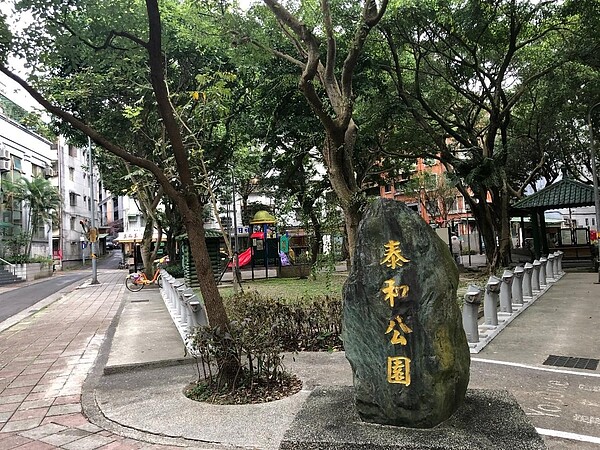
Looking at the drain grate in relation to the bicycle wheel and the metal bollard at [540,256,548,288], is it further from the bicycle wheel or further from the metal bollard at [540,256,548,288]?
the bicycle wheel

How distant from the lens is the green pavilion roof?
61.0 ft

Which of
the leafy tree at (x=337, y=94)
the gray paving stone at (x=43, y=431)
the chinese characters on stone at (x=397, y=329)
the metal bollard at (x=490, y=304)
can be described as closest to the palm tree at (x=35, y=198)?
the leafy tree at (x=337, y=94)

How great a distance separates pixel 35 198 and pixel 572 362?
113ft

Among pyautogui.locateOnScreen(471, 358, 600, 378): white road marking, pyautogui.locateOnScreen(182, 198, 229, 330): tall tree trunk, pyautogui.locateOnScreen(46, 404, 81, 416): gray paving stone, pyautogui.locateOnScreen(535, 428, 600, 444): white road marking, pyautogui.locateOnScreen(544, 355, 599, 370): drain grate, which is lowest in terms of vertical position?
pyautogui.locateOnScreen(544, 355, 599, 370): drain grate

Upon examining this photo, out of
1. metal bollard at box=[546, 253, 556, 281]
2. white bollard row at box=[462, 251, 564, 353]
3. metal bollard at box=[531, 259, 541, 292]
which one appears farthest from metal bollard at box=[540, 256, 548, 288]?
metal bollard at box=[546, 253, 556, 281]

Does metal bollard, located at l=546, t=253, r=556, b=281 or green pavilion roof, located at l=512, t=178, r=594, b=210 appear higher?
green pavilion roof, located at l=512, t=178, r=594, b=210

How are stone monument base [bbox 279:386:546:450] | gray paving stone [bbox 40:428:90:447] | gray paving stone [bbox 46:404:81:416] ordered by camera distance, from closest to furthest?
stone monument base [bbox 279:386:546:450] < gray paving stone [bbox 40:428:90:447] < gray paving stone [bbox 46:404:81:416]

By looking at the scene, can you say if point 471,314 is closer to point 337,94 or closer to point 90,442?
point 337,94

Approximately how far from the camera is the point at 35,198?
33.3 metres

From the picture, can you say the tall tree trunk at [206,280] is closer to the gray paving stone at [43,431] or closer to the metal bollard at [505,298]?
the gray paving stone at [43,431]

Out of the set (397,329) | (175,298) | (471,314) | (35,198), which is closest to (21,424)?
(397,329)

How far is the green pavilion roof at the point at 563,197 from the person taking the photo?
1859cm

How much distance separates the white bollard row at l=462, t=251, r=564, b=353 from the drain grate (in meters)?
0.95

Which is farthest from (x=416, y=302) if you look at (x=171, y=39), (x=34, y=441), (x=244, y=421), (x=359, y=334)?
(x=171, y=39)
